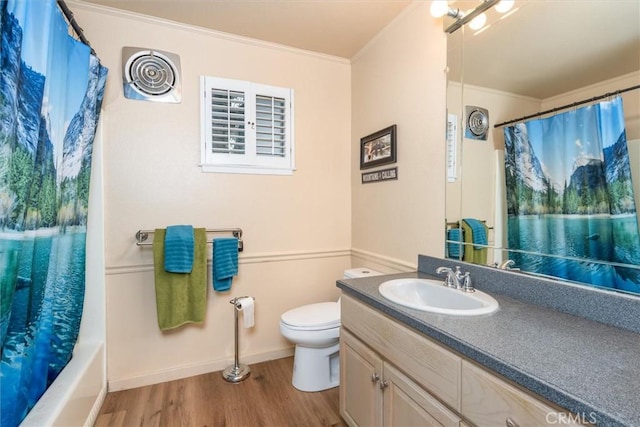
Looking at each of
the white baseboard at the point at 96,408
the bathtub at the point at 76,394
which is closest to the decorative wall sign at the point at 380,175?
the bathtub at the point at 76,394

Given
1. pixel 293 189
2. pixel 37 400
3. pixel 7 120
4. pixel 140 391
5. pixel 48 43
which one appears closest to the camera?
pixel 7 120

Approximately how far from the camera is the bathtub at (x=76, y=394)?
1210 millimetres

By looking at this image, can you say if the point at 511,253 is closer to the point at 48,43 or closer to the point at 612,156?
the point at 612,156

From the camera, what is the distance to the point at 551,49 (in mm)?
1226

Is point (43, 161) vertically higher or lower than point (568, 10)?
lower

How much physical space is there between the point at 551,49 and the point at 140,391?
289 centimetres

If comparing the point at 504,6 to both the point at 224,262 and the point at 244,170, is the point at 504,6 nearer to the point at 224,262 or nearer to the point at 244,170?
the point at 244,170

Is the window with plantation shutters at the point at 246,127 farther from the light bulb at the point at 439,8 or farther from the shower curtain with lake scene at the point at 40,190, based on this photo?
the light bulb at the point at 439,8

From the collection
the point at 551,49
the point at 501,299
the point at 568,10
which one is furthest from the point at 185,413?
the point at 568,10

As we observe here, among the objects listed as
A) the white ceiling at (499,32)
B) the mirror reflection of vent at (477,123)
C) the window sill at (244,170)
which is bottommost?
the window sill at (244,170)

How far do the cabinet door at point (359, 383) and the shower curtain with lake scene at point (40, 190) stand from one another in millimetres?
1336

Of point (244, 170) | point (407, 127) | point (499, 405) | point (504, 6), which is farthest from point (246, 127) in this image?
point (499, 405)

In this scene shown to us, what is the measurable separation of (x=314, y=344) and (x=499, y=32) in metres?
1.96

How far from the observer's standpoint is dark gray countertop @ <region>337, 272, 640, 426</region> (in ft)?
2.03
